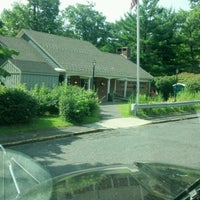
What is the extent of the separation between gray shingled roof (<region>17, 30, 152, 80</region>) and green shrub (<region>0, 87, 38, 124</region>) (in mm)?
15973

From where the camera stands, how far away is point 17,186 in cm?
343

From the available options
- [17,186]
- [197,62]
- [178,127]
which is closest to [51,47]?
[178,127]

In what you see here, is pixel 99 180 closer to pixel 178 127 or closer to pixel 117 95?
pixel 178 127

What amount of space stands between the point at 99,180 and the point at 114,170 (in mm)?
256

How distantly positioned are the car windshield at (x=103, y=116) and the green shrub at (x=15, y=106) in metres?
0.04

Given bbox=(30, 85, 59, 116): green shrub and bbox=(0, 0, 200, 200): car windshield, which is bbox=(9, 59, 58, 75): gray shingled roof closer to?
bbox=(0, 0, 200, 200): car windshield

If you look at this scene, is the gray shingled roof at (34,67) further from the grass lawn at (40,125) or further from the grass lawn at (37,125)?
the grass lawn at (37,125)

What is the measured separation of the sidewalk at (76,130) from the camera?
11977 millimetres

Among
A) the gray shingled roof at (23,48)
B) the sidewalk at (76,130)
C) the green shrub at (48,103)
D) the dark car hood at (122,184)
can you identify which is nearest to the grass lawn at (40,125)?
the sidewalk at (76,130)

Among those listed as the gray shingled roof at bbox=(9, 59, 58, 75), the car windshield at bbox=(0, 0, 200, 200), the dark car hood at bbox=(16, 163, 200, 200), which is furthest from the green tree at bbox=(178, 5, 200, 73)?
the dark car hood at bbox=(16, 163, 200, 200)

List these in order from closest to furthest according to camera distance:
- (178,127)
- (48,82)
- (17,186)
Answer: (17,186) → (178,127) → (48,82)

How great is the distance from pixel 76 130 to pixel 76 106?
2087mm

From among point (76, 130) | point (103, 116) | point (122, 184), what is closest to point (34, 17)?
point (103, 116)

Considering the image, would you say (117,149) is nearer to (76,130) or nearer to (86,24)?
(76,130)
